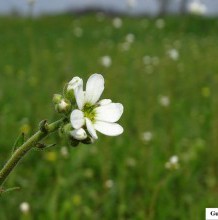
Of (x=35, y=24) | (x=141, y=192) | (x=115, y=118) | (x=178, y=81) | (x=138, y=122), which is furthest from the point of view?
(x=35, y=24)

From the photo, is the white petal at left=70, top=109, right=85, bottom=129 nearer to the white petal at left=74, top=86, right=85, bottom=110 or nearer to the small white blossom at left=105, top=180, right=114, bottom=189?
the white petal at left=74, top=86, right=85, bottom=110

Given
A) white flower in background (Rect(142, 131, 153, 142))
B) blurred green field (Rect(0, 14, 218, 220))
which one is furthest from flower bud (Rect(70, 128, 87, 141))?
white flower in background (Rect(142, 131, 153, 142))

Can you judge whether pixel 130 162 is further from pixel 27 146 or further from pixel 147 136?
pixel 27 146

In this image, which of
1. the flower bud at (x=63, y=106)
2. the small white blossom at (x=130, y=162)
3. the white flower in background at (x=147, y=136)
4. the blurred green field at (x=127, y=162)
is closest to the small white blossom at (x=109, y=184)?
the blurred green field at (x=127, y=162)

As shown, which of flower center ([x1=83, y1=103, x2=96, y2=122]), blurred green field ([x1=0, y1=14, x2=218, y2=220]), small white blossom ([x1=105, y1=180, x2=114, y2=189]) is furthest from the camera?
small white blossom ([x1=105, y1=180, x2=114, y2=189])

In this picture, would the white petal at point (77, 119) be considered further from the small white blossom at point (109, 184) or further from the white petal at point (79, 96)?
the small white blossom at point (109, 184)

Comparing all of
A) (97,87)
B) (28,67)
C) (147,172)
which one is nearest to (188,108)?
(147,172)

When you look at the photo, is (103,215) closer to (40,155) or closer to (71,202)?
(71,202)

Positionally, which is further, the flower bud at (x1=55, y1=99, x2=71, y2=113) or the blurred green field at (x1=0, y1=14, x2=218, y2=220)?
the blurred green field at (x1=0, y1=14, x2=218, y2=220)
